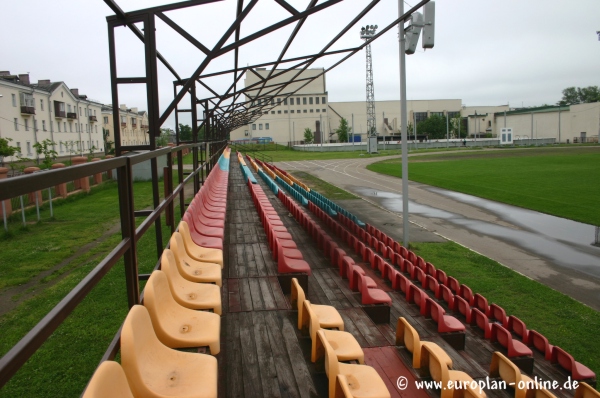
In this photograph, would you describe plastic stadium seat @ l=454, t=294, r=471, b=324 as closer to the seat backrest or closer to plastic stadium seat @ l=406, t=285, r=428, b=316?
plastic stadium seat @ l=406, t=285, r=428, b=316

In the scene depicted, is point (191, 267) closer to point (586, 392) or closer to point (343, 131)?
point (586, 392)

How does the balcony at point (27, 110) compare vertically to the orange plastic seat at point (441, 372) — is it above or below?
above

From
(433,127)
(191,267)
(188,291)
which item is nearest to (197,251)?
(191,267)

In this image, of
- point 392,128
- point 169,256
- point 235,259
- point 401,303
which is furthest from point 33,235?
point 392,128

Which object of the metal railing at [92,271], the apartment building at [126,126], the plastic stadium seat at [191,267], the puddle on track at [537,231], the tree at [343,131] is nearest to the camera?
the metal railing at [92,271]

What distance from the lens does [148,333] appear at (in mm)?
2174

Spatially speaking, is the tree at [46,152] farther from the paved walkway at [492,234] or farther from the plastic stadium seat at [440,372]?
the plastic stadium seat at [440,372]

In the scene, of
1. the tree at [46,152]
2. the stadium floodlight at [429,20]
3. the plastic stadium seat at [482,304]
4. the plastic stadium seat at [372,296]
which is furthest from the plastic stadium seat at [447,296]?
the tree at [46,152]

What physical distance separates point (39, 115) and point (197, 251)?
125 feet

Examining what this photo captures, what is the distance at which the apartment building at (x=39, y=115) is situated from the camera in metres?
30.2

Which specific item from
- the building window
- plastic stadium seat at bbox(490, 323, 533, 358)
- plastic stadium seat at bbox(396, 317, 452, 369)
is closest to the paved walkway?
plastic stadium seat at bbox(490, 323, 533, 358)

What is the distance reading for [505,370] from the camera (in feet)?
13.6

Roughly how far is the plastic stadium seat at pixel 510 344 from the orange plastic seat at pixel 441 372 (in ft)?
6.49

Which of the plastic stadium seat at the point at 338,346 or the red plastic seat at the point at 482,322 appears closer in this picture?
the plastic stadium seat at the point at 338,346
